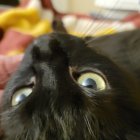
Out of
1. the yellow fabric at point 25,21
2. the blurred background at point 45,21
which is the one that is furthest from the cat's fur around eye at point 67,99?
the yellow fabric at point 25,21

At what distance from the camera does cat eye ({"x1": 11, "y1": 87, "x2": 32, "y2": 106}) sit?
542 millimetres

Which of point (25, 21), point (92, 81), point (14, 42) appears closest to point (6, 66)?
point (14, 42)

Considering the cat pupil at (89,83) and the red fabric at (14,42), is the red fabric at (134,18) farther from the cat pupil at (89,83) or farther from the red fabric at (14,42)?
the cat pupil at (89,83)

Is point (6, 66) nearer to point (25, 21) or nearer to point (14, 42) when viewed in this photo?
A: point (14, 42)

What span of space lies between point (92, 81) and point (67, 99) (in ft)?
0.17

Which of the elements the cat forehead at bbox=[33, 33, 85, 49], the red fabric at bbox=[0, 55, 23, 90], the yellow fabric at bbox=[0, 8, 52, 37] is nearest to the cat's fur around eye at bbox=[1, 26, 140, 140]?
the cat forehead at bbox=[33, 33, 85, 49]

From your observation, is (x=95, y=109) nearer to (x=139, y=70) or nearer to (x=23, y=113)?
(x=23, y=113)

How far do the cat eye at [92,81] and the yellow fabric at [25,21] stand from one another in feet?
1.78

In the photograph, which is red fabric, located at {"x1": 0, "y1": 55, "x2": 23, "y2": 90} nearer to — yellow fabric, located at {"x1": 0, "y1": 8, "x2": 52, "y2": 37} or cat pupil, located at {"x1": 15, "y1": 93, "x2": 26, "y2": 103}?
yellow fabric, located at {"x1": 0, "y1": 8, "x2": 52, "y2": 37}

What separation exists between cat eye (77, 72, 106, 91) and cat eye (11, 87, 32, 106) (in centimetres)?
8

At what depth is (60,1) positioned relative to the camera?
1.50m

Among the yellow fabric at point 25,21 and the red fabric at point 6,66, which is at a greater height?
the yellow fabric at point 25,21

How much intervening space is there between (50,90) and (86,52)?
0.35ft

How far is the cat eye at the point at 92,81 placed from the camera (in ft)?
1.74
